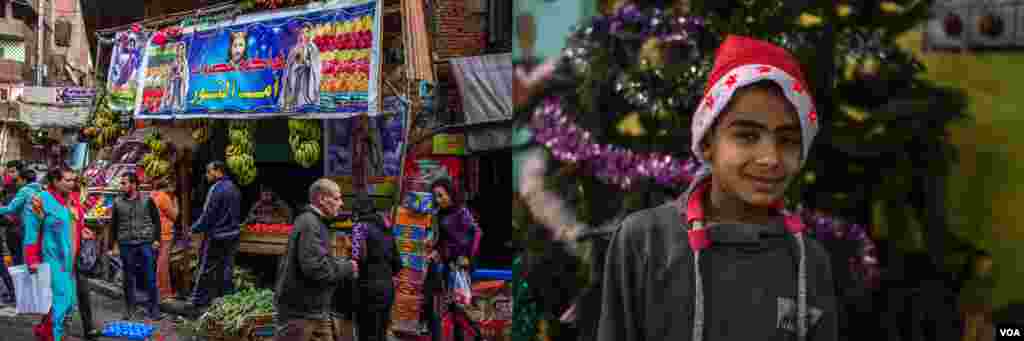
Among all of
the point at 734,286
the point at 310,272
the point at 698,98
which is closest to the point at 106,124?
the point at 310,272

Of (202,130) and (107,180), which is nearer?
(202,130)

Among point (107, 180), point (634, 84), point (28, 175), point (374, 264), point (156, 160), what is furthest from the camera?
point (107, 180)

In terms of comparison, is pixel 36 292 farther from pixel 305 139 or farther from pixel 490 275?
pixel 490 275

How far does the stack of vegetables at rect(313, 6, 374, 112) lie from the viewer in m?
7.95

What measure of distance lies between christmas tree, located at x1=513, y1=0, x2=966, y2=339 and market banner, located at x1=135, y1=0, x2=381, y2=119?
4.69 metres

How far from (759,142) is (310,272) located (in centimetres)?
435

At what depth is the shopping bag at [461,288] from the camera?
762 cm

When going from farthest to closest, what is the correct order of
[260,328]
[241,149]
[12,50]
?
[12,50]
[241,149]
[260,328]

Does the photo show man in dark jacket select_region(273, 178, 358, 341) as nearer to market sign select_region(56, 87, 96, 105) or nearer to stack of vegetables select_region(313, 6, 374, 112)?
stack of vegetables select_region(313, 6, 374, 112)

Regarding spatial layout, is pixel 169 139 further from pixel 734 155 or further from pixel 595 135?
pixel 734 155

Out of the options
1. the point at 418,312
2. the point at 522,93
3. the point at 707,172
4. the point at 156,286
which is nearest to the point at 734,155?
the point at 707,172

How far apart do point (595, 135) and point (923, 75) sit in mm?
964

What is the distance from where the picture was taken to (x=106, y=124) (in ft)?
43.2

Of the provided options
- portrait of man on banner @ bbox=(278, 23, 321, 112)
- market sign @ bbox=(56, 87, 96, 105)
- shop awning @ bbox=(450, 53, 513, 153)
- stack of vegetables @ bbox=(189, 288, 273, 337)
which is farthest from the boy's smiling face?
market sign @ bbox=(56, 87, 96, 105)
